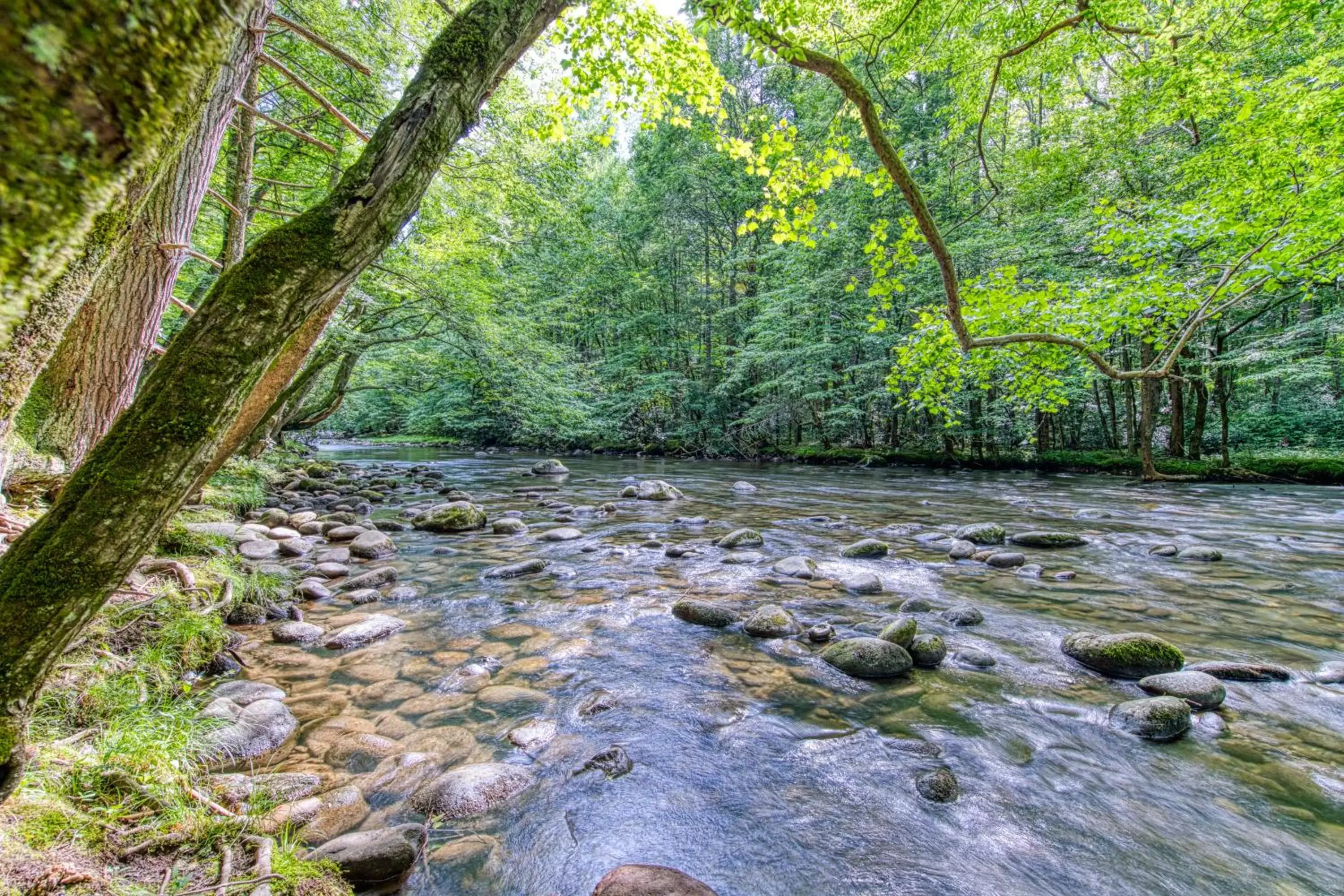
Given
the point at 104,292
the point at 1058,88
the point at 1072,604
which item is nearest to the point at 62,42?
the point at 104,292

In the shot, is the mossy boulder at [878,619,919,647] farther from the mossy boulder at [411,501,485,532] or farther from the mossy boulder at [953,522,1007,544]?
the mossy boulder at [411,501,485,532]

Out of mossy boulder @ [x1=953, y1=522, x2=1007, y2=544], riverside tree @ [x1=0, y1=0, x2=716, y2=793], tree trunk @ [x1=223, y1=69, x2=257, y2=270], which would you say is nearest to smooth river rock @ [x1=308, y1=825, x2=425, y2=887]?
riverside tree @ [x1=0, y1=0, x2=716, y2=793]

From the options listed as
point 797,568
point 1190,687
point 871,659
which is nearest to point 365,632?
point 871,659

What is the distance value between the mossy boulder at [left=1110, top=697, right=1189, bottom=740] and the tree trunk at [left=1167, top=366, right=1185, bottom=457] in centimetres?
1666

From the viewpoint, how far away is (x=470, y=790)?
249cm

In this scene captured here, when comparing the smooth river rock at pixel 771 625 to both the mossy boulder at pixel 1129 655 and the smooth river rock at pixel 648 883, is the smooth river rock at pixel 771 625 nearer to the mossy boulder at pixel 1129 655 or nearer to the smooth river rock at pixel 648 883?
the mossy boulder at pixel 1129 655

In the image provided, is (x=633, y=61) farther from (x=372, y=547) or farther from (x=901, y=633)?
(x=372, y=547)

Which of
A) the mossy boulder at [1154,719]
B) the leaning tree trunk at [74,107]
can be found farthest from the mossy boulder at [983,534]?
the leaning tree trunk at [74,107]

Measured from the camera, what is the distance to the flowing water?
7.19ft

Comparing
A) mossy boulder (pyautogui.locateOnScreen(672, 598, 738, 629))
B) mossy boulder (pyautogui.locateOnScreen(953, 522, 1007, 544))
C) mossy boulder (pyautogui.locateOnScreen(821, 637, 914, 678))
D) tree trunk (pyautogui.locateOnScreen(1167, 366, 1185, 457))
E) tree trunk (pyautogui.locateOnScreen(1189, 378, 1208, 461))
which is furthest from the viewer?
tree trunk (pyautogui.locateOnScreen(1167, 366, 1185, 457))

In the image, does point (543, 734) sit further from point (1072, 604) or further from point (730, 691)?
point (1072, 604)

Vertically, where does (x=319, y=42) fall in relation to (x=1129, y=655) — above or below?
above

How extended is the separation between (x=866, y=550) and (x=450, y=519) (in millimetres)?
5891

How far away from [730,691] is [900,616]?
6.43 ft
